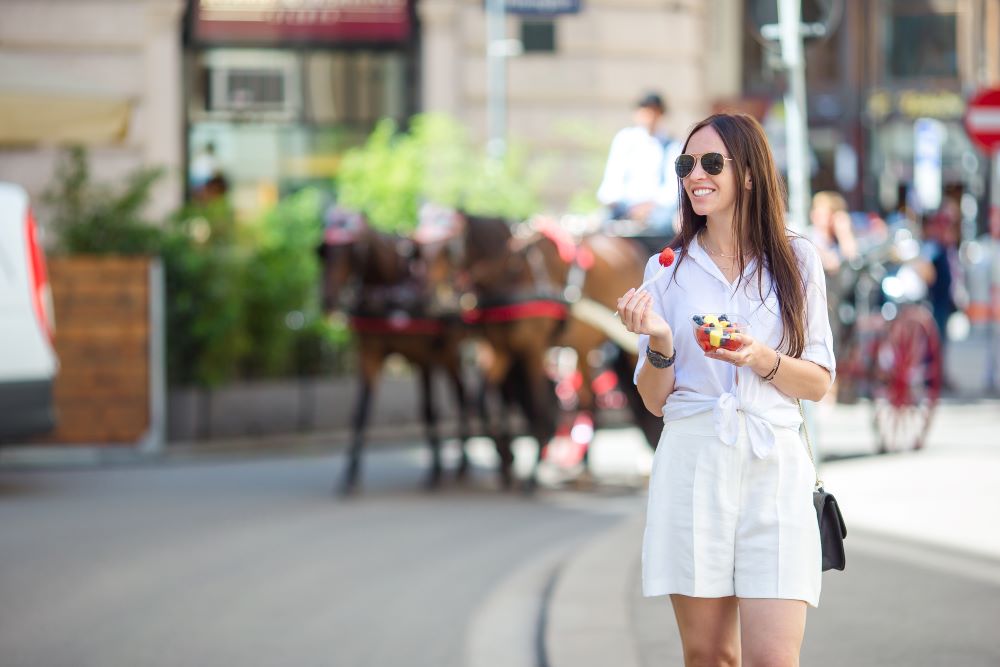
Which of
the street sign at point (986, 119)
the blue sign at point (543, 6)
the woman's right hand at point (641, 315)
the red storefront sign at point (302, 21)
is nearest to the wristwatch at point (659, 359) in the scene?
the woman's right hand at point (641, 315)

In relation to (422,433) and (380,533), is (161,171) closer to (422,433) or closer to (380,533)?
(422,433)

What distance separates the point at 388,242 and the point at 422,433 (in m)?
3.88

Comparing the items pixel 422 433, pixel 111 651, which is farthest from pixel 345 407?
pixel 111 651

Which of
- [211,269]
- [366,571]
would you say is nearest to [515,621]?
[366,571]

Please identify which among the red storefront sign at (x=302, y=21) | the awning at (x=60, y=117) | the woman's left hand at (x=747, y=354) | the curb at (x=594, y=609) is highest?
the red storefront sign at (x=302, y=21)

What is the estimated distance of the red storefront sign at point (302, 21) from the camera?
21.8 metres

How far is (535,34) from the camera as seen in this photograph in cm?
2228

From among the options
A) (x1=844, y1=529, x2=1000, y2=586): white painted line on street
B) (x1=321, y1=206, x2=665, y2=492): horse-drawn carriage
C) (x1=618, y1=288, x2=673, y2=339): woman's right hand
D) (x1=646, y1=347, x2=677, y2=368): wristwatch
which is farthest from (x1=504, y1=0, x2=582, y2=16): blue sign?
(x1=618, y1=288, x2=673, y2=339): woman's right hand

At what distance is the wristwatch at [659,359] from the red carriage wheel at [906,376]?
920 cm

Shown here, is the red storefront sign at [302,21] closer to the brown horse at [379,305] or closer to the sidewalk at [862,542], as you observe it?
the brown horse at [379,305]

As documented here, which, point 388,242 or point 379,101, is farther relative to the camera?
point 379,101

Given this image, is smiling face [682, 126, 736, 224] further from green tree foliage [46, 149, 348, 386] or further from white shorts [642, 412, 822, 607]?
green tree foliage [46, 149, 348, 386]

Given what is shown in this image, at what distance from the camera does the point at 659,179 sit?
12.5 meters

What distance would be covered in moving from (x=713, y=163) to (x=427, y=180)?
13263mm
